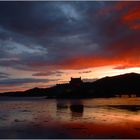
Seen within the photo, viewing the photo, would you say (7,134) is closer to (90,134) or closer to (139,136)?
(90,134)

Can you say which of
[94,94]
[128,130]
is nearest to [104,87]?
[94,94]

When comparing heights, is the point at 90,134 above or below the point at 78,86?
below

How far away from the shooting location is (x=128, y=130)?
27156 mm

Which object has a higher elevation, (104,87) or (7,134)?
(104,87)

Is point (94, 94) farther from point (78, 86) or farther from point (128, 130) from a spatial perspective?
point (128, 130)

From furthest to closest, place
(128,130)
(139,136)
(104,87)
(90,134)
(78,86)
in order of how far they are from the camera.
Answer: (104,87) → (78,86) → (128,130) → (90,134) → (139,136)

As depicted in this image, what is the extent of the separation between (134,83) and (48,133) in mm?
173404

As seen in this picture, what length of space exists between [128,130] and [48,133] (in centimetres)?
824

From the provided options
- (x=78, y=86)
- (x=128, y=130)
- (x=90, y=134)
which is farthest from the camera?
(x=78, y=86)

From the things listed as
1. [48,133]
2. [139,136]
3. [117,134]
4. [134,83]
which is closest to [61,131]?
[48,133]

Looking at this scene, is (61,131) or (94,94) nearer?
(61,131)

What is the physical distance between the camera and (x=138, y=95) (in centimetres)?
19375

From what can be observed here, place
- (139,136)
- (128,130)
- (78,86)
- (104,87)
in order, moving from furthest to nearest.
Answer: (104,87), (78,86), (128,130), (139,136)

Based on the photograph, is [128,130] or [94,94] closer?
[128,130]
